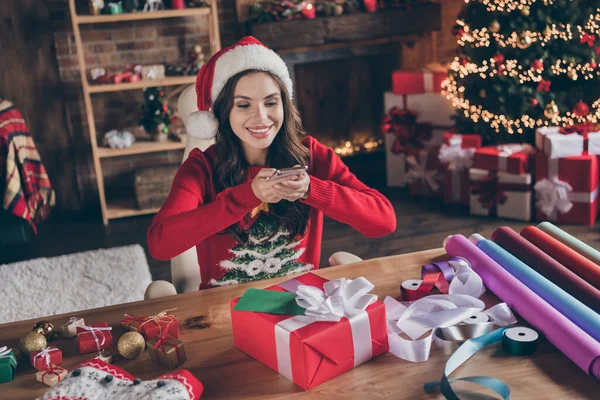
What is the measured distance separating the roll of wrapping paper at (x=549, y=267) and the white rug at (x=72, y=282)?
1.99 metres

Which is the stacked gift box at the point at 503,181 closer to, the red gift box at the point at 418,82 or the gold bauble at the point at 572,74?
the gold bauble at the point at 572,74

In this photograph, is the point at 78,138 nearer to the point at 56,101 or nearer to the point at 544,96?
the point at 56,101

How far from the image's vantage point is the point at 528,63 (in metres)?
3.90

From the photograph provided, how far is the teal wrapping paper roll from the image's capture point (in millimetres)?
1341

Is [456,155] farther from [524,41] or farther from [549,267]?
[549,267]

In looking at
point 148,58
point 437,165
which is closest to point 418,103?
point 437,165

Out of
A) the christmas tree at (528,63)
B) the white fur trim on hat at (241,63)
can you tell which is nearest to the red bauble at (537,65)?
the christmas tree at (528,63)

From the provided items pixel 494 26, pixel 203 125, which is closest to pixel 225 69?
pixel 203 125

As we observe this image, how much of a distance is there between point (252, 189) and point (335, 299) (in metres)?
0.45

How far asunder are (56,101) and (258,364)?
3723 mm

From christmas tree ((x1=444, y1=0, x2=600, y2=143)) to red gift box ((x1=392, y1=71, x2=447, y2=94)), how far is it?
308 mm

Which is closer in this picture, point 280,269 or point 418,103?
point 280,269

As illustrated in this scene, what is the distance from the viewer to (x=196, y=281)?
2105 millimetres

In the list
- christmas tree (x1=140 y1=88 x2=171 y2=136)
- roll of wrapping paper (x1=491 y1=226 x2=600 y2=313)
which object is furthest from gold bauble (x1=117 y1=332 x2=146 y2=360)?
christmas tree (x1=140 y1=88 x2=171 y2=136)
